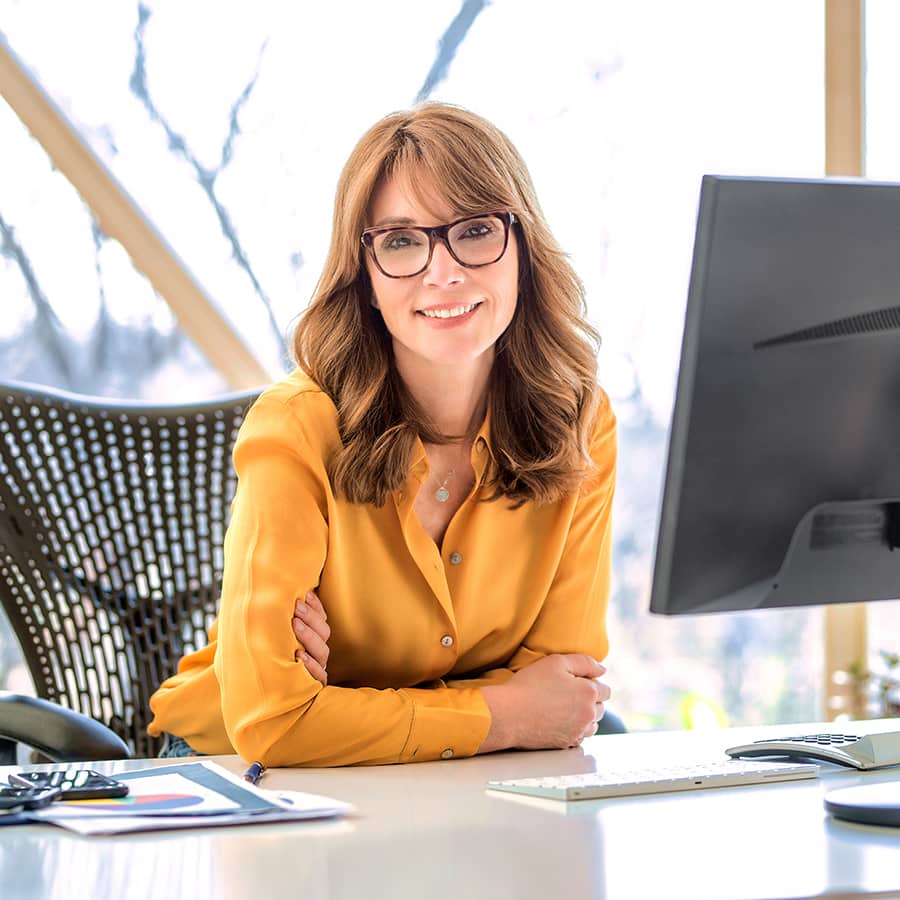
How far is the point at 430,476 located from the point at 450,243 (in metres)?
0.33

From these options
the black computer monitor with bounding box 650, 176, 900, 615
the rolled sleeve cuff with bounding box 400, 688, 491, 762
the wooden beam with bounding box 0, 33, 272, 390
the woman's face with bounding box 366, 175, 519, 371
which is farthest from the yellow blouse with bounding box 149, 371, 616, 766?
the wooden beam with bounding box 0, 33, 272, 390

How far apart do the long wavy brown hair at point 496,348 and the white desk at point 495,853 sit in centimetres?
58

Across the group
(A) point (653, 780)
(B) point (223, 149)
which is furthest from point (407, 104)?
(A) point (653, 780)

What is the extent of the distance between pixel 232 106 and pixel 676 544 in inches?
74.6

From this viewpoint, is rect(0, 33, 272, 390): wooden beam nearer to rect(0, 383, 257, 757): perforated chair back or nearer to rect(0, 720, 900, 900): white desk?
rect(0, 383, 257, 757): perforated chair back

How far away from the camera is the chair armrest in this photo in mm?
1423

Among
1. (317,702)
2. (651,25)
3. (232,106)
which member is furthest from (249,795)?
(651,25)

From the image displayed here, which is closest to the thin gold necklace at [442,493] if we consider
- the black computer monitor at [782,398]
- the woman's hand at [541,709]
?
the woman's hand at [541,709]

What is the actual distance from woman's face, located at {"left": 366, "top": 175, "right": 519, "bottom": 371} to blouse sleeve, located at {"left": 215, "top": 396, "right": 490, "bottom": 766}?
234 mm

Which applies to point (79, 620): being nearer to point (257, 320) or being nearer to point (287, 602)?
point (287, 602)

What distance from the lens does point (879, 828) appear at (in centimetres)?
96

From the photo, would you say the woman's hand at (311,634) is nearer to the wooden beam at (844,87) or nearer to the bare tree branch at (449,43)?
the bare tree branch at (449,43)

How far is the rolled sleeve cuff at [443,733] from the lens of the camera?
53.1 inches

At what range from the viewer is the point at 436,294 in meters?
1.59
